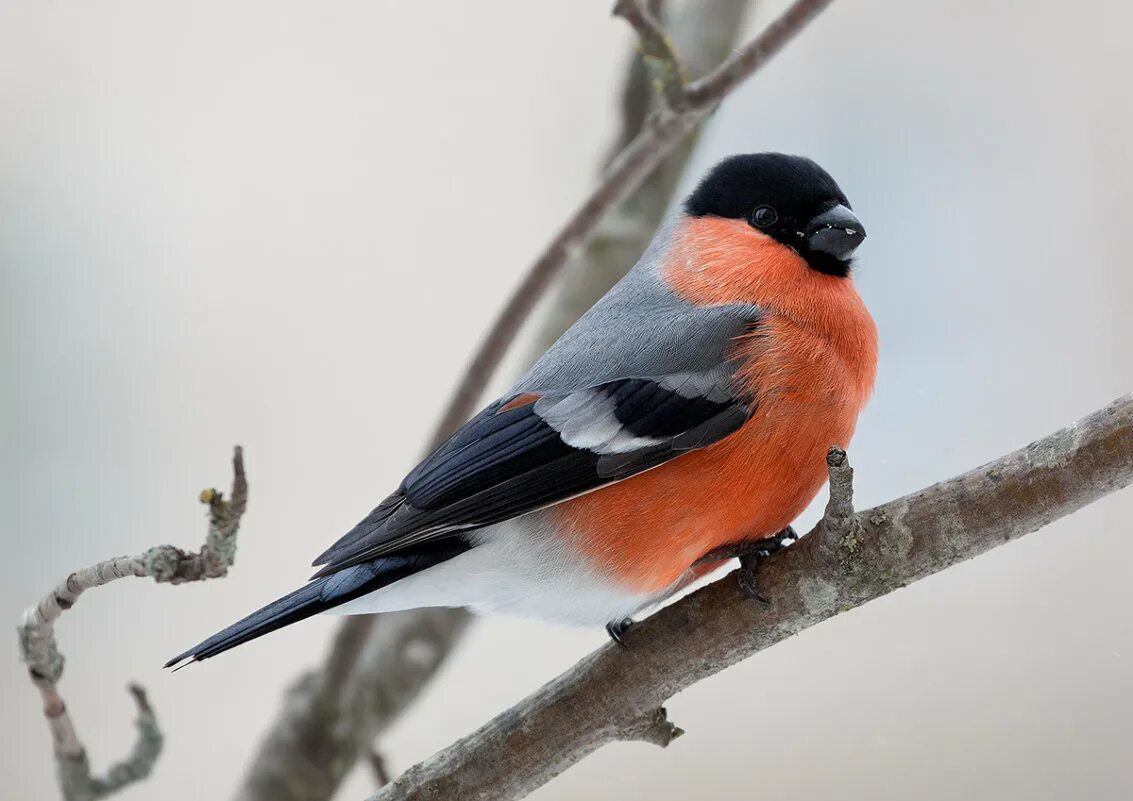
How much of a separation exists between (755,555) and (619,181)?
0.80m

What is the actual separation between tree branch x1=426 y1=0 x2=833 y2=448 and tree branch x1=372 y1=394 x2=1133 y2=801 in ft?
2.33

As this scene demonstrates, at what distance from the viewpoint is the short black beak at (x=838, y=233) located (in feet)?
6.98

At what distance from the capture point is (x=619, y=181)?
222cm

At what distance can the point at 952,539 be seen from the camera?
5.09 ft

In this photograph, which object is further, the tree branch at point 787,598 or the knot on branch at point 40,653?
the knot on branch at point 40,653

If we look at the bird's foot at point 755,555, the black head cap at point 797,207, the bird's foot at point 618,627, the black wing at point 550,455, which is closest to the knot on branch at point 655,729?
the bird's foot at point 618,627

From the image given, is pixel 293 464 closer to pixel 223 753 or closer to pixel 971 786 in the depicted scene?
pixel 223 753

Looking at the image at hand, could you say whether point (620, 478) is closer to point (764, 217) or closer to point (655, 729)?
point (655, 729)

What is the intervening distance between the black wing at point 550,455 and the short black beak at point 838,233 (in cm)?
37

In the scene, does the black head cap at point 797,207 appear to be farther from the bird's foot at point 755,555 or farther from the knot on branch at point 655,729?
the knot on branch at point 655,729

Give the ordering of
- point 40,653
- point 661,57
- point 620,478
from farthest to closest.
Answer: point 661,57
point 620,478
point 40,653

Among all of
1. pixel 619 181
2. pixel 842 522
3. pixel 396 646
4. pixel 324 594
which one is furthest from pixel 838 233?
pixel 396 646

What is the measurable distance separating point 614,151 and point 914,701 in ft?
4.60

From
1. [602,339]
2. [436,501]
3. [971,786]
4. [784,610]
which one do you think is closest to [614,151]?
[602,339]
